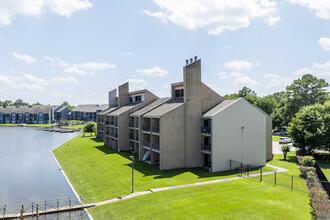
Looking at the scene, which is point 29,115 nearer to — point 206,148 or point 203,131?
point 203,131

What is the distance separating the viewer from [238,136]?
3241 cm

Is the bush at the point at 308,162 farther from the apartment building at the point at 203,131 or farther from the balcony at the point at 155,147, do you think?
the balcony at the point at 155,147

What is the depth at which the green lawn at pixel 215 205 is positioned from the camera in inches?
711

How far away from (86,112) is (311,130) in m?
127

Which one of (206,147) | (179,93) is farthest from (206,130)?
(179,93)

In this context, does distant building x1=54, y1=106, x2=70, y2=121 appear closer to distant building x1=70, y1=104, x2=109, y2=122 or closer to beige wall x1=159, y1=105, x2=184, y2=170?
distant building x1=70, y1=104, x2=109, y2=122

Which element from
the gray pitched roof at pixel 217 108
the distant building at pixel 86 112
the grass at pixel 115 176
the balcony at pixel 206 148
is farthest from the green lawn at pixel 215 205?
the distant building at pixel 86 112

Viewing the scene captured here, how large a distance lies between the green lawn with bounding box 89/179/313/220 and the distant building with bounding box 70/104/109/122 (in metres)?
124

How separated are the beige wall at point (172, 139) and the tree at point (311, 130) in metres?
20.0

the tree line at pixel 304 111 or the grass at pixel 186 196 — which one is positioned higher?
the tree line at pixel 304 111

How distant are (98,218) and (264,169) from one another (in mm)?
22844

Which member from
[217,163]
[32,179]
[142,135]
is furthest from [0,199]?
[217,163]

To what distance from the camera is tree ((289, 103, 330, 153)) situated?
37.2 m

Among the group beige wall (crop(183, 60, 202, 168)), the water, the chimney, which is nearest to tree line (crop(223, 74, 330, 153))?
beige wall (crop(183, 60, 202, 168))
